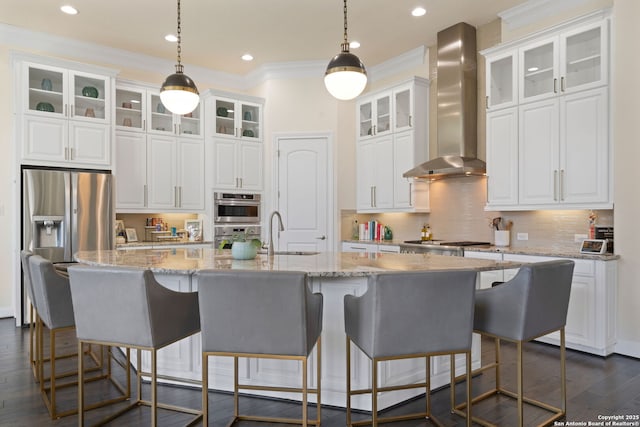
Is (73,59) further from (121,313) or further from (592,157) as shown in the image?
(592,157)

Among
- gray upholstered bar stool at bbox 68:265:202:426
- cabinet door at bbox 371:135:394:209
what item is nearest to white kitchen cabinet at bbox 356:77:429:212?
cabinet door at bbox 371:135:394:209

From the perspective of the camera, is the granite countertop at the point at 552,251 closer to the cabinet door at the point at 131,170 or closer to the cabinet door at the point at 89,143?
the cabinet door at the point at 131,170

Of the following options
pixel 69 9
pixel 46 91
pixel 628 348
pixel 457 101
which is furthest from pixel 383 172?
pixel 46 91

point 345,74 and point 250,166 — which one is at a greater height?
point 345,74

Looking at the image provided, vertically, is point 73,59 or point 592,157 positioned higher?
point 73,59

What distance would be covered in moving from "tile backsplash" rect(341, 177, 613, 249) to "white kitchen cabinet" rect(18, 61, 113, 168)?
3290mm

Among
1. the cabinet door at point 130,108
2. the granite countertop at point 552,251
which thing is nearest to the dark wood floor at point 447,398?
the granite countertop at point 552,251

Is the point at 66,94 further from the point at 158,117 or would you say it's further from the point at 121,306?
the point at 121,306

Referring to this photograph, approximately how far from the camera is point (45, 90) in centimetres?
473

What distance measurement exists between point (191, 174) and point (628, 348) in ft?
17.0

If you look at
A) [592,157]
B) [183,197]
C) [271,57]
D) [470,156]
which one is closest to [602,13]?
[592,157]

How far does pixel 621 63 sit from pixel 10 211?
6.30 meters

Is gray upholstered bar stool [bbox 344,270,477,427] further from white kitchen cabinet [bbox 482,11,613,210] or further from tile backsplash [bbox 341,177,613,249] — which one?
tile backsplash [bbox 341,177,613,249]

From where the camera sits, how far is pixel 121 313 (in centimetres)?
205
